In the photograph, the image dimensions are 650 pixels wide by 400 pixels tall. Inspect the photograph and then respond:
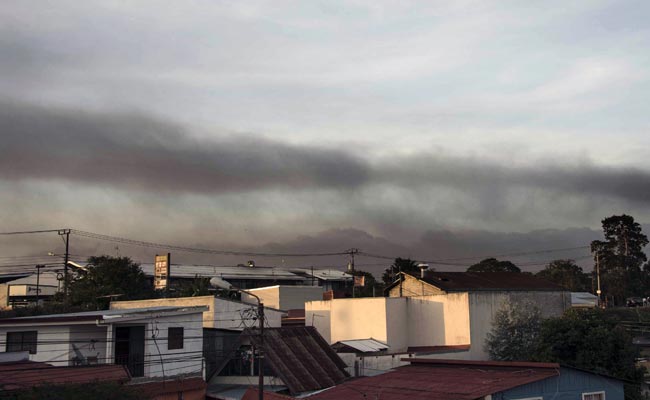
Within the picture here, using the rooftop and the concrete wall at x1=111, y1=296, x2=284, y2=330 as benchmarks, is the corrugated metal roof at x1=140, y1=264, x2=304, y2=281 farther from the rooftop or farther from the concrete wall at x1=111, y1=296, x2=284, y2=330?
the rooftop

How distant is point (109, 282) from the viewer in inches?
3354

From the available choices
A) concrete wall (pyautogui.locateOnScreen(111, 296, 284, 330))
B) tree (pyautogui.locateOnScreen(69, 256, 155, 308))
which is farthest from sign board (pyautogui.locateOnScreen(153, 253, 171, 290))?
concrete wall (pyautogui.locateOnScreen(111, 296, 284, 330))

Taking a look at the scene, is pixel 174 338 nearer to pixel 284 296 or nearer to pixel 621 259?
pixel 284 296

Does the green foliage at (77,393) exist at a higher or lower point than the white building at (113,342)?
lower

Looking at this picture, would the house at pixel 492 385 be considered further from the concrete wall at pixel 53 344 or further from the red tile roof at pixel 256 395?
the concrete wall at pixel 53 344

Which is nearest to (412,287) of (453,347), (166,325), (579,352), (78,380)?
(453,347)

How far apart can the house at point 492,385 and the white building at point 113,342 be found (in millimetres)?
12063

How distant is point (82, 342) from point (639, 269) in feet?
362

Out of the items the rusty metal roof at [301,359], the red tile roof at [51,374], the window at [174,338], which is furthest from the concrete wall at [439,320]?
the red tile roof at [51,374]

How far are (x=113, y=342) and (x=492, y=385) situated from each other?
25.0 m

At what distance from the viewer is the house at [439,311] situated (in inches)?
2267

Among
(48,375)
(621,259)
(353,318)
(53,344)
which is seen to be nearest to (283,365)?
(53,344)

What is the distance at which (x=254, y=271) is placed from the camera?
12750cm

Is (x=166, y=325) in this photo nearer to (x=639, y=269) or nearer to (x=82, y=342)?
(x=82, y=342)
